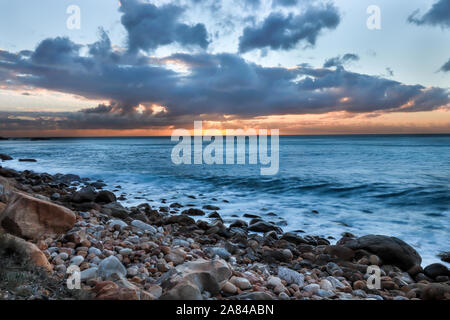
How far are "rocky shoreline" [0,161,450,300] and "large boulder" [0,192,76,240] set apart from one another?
14 millimetres

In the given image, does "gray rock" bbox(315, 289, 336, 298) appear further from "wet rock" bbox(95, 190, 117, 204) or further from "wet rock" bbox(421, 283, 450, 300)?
"wet rock" bbox(95, 190, 117, 204)

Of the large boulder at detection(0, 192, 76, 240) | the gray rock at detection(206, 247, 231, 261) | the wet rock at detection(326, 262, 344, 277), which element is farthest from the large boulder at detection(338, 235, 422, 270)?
the large boulder at detection(0, 192, 76, 240)

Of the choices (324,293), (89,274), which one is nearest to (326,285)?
(324,293)

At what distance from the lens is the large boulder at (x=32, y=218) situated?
4.31m

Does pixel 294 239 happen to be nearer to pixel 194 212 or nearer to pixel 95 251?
pixel 194 212

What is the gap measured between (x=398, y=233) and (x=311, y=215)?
2845 mm

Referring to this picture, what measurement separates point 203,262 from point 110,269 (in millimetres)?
1242

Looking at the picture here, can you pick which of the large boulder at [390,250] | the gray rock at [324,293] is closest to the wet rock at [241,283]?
the gray rock at [324,293]

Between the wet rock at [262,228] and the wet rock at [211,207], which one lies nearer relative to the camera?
the wet rock at [262,228]

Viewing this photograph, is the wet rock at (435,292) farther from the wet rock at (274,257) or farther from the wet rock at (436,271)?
the wet rock at (274,257)

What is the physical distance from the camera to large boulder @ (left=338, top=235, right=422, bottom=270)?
222 inches

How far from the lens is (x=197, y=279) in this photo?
3.26 meters

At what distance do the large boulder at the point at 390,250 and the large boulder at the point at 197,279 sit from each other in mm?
4132
